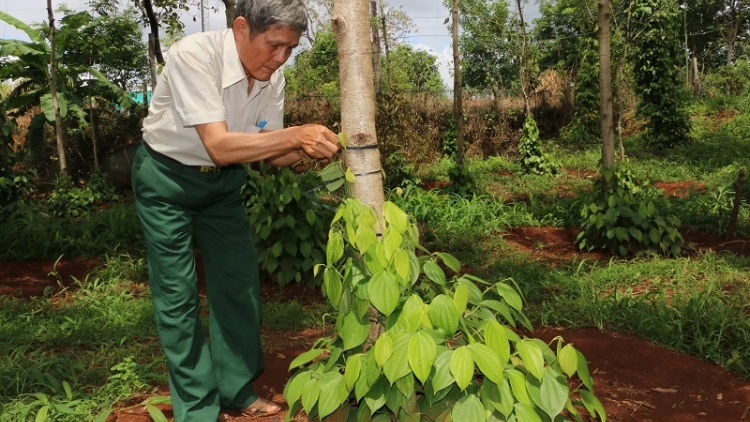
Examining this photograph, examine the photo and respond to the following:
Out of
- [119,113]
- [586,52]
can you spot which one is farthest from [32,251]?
[586,52]

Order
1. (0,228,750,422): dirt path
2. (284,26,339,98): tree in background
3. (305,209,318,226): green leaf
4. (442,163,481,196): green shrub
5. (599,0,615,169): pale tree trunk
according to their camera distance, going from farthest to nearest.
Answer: (284,26,339,98): tree in background, (442,163,481,196): green shrub, (599,0,615,169): pale tree trunk, (305,209,318,226): green leaf, (0,228,750,422): dirt path

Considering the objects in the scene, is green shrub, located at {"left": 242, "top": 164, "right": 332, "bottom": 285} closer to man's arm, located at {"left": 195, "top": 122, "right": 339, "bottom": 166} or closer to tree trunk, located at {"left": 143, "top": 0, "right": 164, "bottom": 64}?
man's arm, located at {"left": 195, "top": 122, "right": 339, "bottom": 166}

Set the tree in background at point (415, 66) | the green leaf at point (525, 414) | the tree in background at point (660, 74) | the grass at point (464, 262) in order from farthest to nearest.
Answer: the tree in background at point (415, 66) → the tree in background at point (660, 74) → the grass at point (464, 262) → the green leaf at point (525, 414)

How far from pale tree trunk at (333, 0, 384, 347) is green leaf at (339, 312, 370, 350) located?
13 cm

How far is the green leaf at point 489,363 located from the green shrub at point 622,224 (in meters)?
3.94

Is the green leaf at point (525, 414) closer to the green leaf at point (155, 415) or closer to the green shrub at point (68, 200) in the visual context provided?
the green leaf at point (155, 415)

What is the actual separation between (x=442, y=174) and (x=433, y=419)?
29.1 ft

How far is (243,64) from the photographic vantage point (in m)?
2.25

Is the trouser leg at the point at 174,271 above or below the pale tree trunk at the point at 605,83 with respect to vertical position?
below

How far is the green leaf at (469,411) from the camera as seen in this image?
1611mm

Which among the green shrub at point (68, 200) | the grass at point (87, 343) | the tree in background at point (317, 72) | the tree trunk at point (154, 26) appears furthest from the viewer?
the tree in background at point (317, 72)

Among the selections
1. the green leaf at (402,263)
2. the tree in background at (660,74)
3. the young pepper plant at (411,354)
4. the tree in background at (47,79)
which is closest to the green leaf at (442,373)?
the young pepper plant at (411,354)

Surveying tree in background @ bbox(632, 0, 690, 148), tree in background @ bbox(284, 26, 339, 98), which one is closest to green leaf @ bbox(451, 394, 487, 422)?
tree in background @ bbox(632, 0, 690, 148)

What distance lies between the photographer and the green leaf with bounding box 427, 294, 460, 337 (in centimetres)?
168
